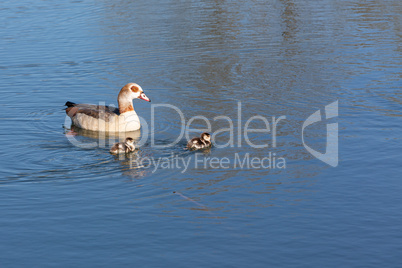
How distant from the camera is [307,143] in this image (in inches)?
509

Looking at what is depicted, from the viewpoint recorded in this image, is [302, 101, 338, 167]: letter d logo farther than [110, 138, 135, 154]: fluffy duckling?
No

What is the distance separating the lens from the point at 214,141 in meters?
13.4

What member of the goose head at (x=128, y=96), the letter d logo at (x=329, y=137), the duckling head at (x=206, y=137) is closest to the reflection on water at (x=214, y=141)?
the letter d logo at (x=329, y=137)

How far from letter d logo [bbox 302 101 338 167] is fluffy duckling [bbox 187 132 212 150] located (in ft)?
6.71

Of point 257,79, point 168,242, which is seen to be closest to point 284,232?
point 168,242

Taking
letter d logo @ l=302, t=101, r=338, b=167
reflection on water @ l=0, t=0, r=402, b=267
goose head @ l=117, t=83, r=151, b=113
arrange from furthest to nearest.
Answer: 1. goose head @ l=117, t=83, r=151, b=113
2. letter d logo @ l=302, t=101, r=338, b=167
3. reflection on water @ l=0, t=0, r=402, b=267

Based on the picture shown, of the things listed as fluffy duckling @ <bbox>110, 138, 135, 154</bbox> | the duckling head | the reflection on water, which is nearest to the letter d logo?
the reflection on water

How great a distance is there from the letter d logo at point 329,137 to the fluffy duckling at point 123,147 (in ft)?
11.9

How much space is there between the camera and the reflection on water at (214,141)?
29.1 ft

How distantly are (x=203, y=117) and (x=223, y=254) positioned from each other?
6.91m

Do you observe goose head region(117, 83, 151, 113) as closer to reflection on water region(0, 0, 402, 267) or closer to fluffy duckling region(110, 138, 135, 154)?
reflection on water region(0, 0, 402, 267)

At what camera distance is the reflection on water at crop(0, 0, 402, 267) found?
29.1 ft

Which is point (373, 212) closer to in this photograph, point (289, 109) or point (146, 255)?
point (146, 255)

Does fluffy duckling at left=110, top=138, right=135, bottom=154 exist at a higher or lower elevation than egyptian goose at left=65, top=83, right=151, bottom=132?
lower
